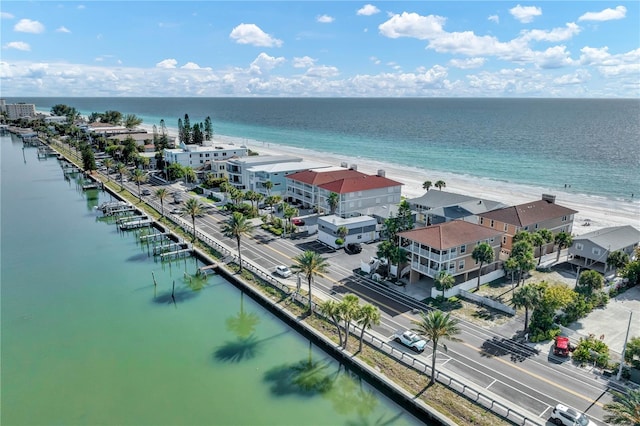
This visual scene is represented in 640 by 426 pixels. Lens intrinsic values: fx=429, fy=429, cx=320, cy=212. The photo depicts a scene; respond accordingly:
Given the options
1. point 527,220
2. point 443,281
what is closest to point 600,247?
point 527,220

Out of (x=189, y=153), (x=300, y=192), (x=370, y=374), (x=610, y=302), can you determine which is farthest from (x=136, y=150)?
(x=610, y=302)

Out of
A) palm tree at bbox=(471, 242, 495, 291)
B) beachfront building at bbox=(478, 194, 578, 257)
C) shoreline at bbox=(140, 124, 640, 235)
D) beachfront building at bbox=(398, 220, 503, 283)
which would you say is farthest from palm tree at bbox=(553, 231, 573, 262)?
shoreline at bbox=(140, 124, 640, 235)

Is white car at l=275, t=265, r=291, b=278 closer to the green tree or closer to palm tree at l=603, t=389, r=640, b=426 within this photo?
palm tree at l=603, t=389, r=640, b=426

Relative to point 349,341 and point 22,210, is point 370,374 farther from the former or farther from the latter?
point 22,210

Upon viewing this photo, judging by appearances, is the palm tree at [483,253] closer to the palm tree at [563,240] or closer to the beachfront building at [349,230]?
the palm tree at [563,240]

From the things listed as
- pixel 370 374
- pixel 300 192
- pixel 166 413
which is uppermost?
pixel 300 192

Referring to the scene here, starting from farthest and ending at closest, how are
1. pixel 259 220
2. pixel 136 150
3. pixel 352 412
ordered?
1. pixel 136 150
2. pixel 259 220
3. pixel 352 412

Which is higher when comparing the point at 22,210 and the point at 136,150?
the point at 136,150

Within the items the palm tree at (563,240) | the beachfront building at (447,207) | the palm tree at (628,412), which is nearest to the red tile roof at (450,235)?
the beachfront building at (447,207)
